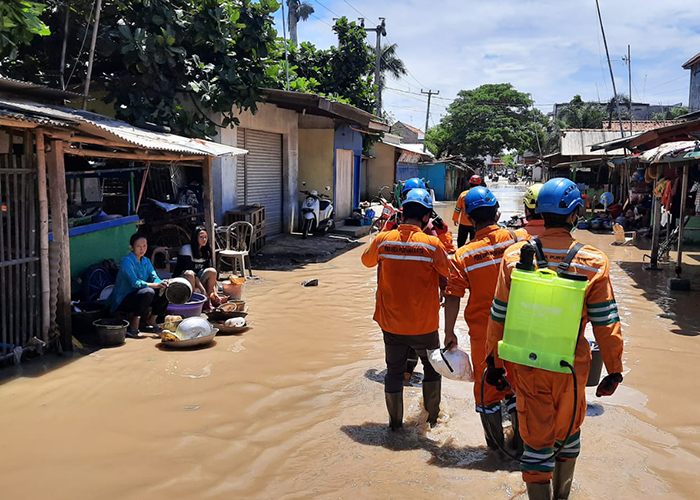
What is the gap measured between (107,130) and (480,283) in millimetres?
4166

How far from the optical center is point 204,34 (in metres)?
10.2

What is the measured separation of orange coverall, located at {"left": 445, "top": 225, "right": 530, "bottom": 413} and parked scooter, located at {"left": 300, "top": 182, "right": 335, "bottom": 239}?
11023mm

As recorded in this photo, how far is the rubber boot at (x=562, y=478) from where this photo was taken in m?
3.11

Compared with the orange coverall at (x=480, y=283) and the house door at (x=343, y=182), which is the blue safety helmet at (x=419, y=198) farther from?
the house door at (x=343, y=182)

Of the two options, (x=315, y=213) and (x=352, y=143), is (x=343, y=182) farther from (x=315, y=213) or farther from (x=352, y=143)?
(x=315, y=213)

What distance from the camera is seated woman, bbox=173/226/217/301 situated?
7570 mm

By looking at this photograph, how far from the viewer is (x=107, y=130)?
234 inches

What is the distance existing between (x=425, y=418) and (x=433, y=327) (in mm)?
886

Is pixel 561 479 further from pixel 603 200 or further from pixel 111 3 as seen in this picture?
pixel 603 200

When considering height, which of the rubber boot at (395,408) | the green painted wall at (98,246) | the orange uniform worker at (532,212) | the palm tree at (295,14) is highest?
the palm tree at (295,14)

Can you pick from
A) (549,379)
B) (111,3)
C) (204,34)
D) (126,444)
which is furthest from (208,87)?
(549,379)

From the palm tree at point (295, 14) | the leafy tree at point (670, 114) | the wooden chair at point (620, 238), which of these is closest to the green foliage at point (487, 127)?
the leafy tree at point (670, 114)

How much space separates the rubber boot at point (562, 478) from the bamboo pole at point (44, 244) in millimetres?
4814

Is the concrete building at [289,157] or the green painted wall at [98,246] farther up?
the concrete building at [289,157]
